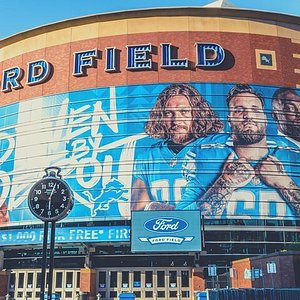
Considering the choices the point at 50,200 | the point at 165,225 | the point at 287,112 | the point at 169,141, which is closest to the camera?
the point at 50,200

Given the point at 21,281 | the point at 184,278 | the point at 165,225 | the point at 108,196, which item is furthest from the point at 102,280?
the point at 165,225

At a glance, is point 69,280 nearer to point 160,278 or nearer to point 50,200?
point 160,278

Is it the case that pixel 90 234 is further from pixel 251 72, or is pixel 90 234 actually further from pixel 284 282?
pixel 251 72

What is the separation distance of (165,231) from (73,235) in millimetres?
8851

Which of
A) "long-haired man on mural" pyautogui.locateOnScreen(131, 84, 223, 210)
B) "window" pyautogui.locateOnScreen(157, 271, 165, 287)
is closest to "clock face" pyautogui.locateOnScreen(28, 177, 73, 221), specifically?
"long-haired man on mural" pyautogui.locateOnScreen(131, 84, 223, 210)

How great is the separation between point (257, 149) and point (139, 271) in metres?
15.8

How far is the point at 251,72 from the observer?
146 feet

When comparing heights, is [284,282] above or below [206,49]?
below

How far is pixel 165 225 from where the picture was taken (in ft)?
120

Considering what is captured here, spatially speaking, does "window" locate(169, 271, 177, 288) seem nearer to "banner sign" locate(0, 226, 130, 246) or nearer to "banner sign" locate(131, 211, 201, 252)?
"banner sign" locate(131, 211, 201, 252)

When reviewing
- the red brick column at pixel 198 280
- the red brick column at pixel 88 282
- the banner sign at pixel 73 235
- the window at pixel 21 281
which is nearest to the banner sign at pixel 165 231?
the banner sign at pixel 73 235

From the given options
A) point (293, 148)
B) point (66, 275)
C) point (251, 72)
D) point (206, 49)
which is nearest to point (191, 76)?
point (206, 49)

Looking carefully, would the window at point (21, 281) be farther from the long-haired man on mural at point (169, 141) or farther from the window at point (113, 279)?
the long-haired man on mural at point (169, 141)

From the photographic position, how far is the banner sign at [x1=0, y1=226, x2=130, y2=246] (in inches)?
1539
